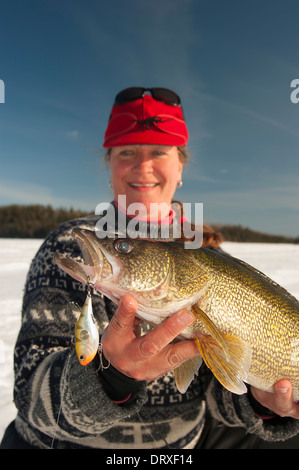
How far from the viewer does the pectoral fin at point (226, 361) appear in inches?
61.9

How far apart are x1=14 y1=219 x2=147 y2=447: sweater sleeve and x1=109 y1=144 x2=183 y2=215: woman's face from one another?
723mm

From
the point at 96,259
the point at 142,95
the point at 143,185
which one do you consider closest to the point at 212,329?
the point at 96,259

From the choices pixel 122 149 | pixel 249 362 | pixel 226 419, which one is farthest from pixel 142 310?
pixel 122 149

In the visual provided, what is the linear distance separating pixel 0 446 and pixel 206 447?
4.63ft

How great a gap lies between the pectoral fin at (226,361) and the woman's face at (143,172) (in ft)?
4.39

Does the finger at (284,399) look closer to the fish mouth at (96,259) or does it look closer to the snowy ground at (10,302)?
the fish mouth at (96,259)

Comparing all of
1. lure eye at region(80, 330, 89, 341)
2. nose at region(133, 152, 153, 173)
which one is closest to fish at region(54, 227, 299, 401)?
lure eye at region(80, 330, 89, 341)

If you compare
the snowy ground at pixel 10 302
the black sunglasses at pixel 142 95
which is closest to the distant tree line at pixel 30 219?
the snowy ground at pixel 10 302

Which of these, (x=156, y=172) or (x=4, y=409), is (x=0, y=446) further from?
(x=156, y=172)

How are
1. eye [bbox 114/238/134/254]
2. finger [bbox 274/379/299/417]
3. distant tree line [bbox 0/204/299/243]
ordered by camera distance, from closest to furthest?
eye [bbox 114/238/134/254] → finger [bbox 274/379/299/417] → distant tree line [bbox 0/204/299/243]

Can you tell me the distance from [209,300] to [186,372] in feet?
1.28

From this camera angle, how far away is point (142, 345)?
58.3 inches

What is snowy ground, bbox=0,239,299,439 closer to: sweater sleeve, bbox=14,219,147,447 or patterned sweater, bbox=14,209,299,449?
patterned sweater, bbox=14,209,299,449

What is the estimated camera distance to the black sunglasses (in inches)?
112
